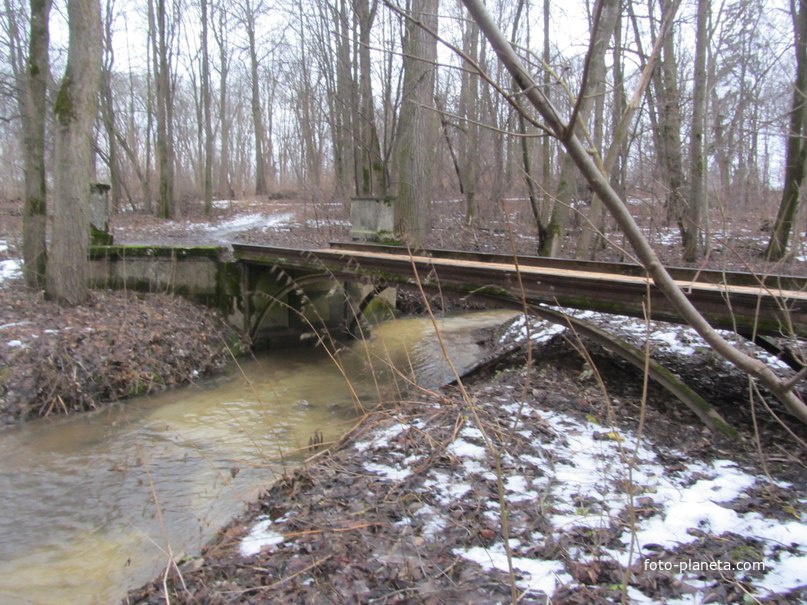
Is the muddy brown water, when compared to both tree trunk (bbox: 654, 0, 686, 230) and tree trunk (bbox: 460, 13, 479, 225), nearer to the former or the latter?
tree trunk (bbox: 654, 0, 686, 230)

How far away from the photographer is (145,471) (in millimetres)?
5246

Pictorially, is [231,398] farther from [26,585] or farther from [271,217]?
[271,217]

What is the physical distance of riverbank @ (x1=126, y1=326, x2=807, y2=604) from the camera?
2.63 m

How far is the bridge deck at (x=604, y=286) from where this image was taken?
4484 mm

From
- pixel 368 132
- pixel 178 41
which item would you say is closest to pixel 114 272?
pixel 368 132

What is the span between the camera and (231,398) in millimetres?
8234

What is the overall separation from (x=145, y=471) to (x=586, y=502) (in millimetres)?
4037

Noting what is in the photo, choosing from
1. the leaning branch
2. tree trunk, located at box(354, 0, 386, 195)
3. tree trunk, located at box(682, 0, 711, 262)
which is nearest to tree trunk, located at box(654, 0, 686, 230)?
tree trunk, located at box(682, 0, 711, 262)

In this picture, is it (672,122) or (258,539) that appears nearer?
(258,539)

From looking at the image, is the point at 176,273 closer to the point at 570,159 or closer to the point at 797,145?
Answer: the point at 570,159

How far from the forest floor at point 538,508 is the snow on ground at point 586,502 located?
0.04ft

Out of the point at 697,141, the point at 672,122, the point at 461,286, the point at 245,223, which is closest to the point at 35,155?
the point at 461,286

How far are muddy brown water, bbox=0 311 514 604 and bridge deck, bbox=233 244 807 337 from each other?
1.43 m

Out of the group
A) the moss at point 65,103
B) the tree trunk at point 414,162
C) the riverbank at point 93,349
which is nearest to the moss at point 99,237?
the riverbank at point 93,349
